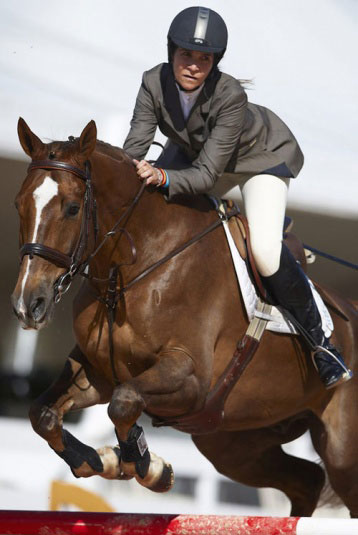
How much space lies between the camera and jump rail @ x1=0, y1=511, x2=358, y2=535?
285 cm

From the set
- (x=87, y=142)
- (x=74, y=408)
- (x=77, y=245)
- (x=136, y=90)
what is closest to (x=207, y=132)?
(x=87, y=142)

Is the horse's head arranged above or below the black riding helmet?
below

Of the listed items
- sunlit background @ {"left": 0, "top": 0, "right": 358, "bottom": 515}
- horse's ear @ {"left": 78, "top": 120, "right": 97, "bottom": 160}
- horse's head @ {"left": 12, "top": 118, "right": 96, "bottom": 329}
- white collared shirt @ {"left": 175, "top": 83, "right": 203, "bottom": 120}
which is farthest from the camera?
sunlit background @ {"left": 0, "top": 0, "right": 358, "bottom": 515}

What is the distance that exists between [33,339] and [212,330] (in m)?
8.29

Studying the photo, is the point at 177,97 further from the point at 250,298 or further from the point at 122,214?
the point at 250,298

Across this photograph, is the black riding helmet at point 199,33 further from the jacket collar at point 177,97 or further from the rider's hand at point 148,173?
the rider's hand at point 148,173

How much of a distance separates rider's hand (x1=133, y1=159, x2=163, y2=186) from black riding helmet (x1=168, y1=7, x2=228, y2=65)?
50 centimetres

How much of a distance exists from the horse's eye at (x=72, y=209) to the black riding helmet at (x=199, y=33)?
83 cm

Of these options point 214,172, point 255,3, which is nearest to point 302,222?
point 255,3

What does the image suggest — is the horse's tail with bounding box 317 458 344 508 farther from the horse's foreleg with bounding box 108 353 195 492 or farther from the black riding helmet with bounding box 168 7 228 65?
the black riding helmet with bounding box 168 7 228 65

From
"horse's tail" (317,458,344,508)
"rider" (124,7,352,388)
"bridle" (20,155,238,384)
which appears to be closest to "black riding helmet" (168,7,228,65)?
"rider" (124,7,352,388)

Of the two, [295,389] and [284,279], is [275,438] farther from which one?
[284,279]

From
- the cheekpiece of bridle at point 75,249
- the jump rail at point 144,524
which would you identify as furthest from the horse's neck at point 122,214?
the jump rail at point 144,524

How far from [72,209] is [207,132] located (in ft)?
2.63
